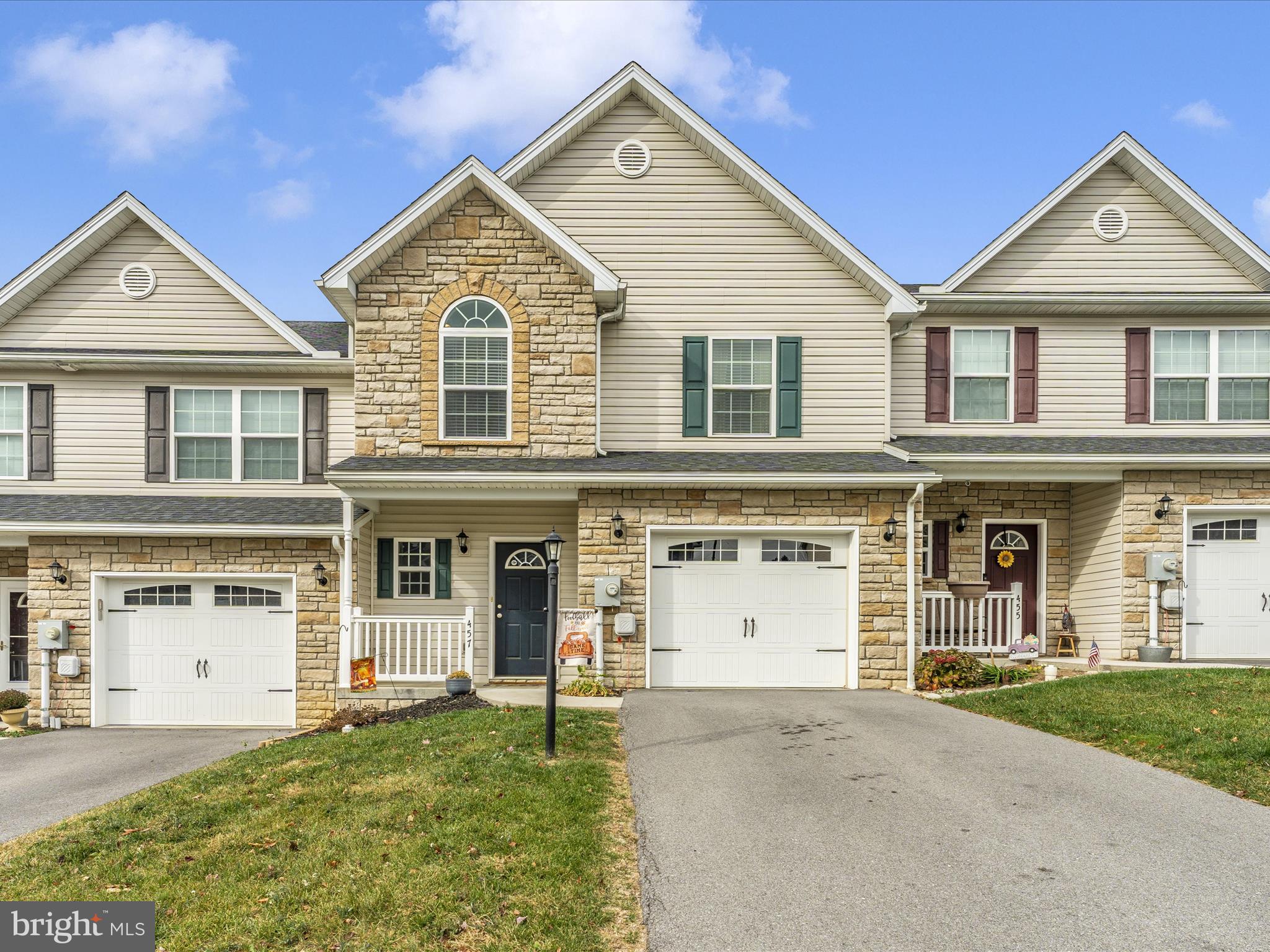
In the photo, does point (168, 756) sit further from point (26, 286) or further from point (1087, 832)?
point (1087, 832)

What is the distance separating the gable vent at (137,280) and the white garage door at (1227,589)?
1712 centimetres

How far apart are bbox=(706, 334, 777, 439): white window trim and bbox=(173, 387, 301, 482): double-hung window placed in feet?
22.0

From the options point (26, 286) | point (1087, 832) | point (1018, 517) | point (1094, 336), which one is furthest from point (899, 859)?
point (26, 286)

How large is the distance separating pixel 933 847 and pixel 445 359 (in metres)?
9.71

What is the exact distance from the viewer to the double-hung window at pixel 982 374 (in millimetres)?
15438

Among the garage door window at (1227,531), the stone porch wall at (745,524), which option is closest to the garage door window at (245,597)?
the stone porch wall at (745,524)

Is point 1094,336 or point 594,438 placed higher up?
point 1094,336

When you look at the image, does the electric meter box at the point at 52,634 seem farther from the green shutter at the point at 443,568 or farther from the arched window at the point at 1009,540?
the arched window at the point at 1009,540

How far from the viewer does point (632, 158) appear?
48.3 feet

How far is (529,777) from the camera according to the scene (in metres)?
7.58

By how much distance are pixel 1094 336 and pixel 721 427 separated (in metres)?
6.59

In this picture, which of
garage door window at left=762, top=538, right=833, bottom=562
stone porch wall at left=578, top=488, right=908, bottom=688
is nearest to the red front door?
stone porch wall at left=578, top=488, right=908, bottom=688

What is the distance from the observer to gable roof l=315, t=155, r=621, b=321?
13.2 meters

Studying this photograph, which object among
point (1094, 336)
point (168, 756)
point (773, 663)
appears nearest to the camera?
point (168, 756)
